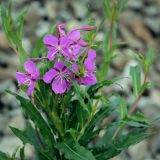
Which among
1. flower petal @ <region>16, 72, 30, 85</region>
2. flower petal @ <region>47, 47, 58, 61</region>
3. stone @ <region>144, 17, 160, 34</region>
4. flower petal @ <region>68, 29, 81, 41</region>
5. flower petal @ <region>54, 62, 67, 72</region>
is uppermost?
flower petal @ <region>68, 29, 81, 41</region>

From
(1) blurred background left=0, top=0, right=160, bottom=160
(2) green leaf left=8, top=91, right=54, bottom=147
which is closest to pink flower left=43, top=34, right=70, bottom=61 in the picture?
(2) green leaf left=8, top=91, right=54, bottom=147

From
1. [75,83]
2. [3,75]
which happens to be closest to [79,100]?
[75,83]

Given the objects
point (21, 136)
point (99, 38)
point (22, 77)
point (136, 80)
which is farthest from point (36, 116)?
point (99, 38)

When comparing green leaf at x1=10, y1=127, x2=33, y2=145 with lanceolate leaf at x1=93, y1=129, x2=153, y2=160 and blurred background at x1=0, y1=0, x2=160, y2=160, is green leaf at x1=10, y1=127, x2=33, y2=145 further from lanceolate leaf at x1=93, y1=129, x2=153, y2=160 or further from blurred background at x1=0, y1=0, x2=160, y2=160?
blurred background at x1=0, y1=0, x2=160, y2=160

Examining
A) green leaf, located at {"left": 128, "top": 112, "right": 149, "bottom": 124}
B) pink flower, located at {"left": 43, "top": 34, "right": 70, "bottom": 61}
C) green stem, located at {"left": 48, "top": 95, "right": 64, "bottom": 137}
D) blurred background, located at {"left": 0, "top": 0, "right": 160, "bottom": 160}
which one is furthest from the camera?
blurred background, located at {"left": 0, "top": 0, "right": 160, "bottom": 160}

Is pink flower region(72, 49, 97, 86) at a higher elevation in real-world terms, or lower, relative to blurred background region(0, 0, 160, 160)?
higher

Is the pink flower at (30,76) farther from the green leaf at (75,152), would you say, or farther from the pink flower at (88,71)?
the green leaf at (75,152)

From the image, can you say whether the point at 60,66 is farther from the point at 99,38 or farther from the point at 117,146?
the point at 99,38
